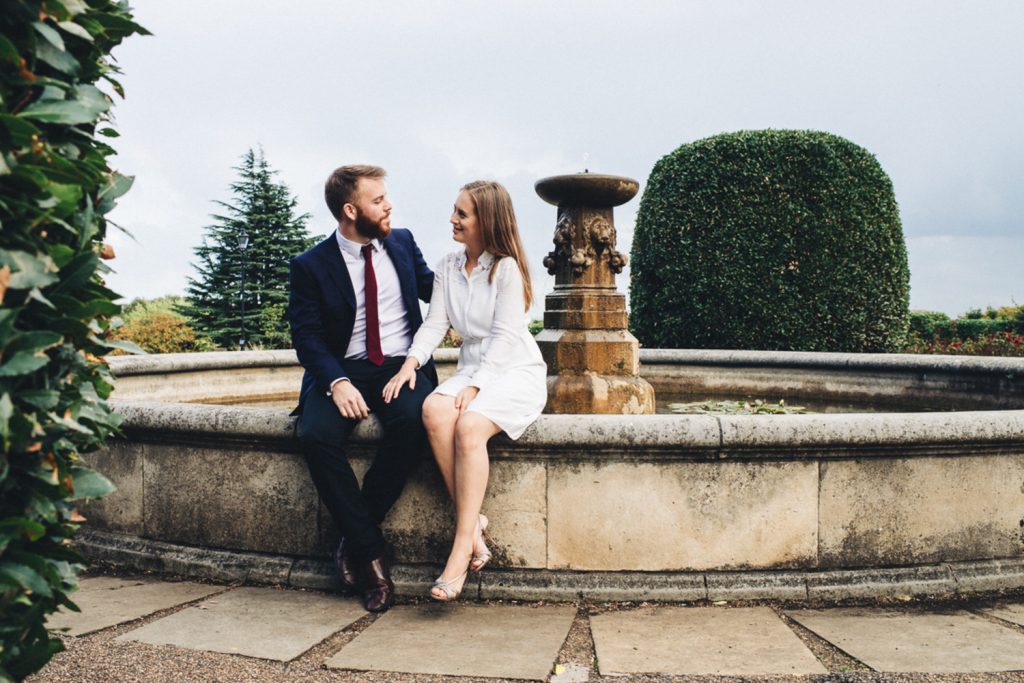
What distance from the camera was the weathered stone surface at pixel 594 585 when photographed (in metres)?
3.69

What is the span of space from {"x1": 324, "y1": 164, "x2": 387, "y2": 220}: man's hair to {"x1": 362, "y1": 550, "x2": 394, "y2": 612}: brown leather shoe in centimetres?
165

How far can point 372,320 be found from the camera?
399cm

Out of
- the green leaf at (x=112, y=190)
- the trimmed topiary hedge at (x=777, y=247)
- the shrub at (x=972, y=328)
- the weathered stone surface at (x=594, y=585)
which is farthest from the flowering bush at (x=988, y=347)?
the green leaf at (x=112, y=190)

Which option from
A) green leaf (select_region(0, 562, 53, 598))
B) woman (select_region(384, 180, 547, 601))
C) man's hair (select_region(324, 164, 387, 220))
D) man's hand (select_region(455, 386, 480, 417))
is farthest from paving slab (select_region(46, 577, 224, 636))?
man's hair (select_region(324, 164, 387, 220))

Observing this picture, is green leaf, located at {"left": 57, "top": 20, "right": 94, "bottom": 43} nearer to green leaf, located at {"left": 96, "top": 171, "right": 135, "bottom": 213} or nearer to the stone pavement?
green leaf, located at {"left": 96, "top": 171, "right": 135, "bottom": 213}

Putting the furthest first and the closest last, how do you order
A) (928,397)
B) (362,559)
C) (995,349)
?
(995,349), (928,397), (362,559)

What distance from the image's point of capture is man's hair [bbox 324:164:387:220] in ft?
12.9

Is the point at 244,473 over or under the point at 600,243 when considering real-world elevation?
under

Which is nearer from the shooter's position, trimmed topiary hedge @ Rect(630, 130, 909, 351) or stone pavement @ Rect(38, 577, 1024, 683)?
stone pavement @ Rect(38, 577, 1024, 683)

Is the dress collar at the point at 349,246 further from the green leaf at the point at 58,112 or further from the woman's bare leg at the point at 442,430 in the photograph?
the green leaf at the point at 58,112

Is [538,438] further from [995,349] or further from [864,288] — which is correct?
[995,349]

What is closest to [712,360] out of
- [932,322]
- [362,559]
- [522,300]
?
[522,300]

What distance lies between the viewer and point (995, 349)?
1351 centimetres

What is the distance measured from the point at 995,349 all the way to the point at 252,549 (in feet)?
42.9
